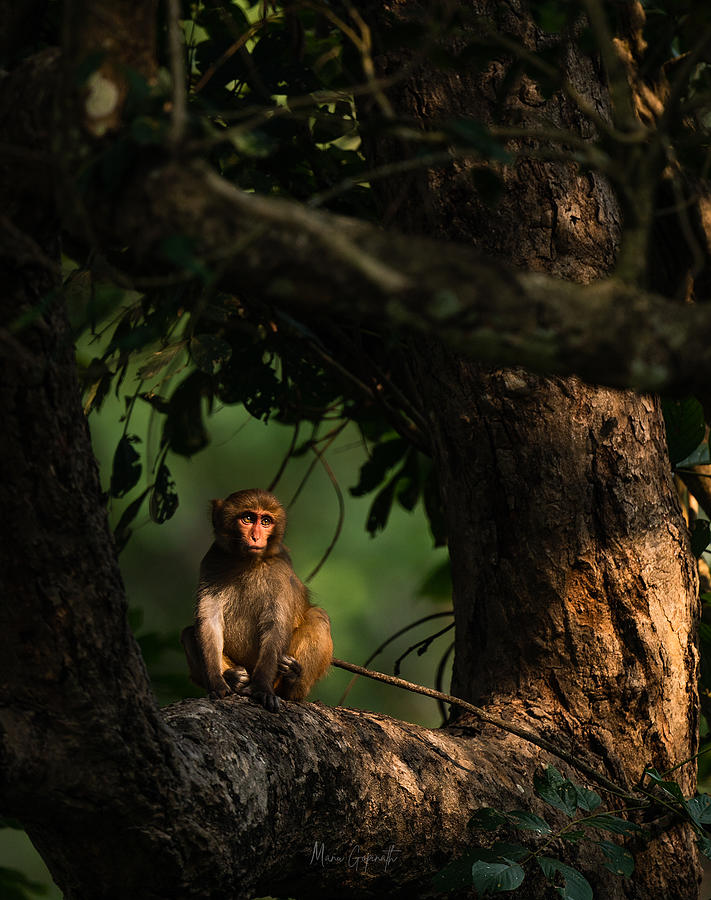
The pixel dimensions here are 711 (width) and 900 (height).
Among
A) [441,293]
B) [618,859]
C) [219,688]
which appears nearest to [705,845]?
[618,859]

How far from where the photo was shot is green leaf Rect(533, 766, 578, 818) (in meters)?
3.02

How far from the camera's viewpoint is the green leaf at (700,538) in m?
3.92

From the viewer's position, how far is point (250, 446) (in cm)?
1233

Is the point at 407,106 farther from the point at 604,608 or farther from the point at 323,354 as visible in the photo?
the point at 604,608

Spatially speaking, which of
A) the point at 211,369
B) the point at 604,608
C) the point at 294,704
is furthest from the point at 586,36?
the point at 294,704

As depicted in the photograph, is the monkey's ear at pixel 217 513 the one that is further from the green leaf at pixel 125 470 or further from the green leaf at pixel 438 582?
the green leaf at pixel 438 582

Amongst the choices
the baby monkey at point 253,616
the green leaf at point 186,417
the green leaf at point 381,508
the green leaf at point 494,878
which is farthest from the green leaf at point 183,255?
the green leaf at point 381,508

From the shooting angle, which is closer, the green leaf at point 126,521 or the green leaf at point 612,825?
the green leaf at point 612,825

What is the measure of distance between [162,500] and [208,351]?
856mm

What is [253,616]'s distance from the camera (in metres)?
4.57

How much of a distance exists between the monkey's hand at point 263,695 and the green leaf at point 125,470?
986mm

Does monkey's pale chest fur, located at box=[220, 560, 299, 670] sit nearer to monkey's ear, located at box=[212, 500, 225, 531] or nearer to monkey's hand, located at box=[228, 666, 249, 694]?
monkey's hand, located at box=[228, 666, 249, 694]

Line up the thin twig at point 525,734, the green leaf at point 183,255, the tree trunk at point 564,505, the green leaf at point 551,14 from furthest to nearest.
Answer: the tree trunk at point 564,505, the thin twig at point 525,734, the green leaf at point 551,14, the green leaf at point 183,255

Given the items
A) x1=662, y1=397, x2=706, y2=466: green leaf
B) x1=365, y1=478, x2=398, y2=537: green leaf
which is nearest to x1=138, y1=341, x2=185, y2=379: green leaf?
x1=365, y1=478, x2=398, y2=537: green leaf
